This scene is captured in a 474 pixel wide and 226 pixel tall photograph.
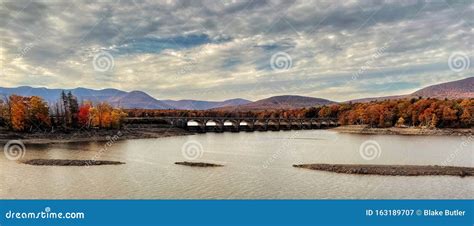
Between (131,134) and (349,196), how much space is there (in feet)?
236

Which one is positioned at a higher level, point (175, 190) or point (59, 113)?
point (59, 113)

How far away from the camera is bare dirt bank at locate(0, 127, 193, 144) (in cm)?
7325

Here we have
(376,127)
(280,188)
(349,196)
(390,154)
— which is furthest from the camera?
(376,127)

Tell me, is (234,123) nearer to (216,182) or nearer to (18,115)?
(18,115)

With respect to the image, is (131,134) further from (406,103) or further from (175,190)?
(406,103)

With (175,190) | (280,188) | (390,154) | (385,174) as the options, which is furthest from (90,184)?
(390,154)

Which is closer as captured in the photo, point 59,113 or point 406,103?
point 59,113

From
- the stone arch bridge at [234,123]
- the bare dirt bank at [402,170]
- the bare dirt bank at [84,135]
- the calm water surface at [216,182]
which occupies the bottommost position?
the calm water surface at [216,182]

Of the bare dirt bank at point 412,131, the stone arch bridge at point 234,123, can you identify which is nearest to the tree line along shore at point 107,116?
the bare dirt bank at point 412,131

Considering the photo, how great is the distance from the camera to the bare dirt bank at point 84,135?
73250 mm

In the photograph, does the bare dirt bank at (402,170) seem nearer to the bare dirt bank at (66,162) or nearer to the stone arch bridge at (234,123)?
the bare dirt bank at (66,162)

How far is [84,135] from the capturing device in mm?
83312

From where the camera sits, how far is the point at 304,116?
7323 inches

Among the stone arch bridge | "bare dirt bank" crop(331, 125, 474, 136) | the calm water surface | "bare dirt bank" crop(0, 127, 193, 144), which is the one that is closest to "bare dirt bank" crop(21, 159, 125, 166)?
the calm water surface
